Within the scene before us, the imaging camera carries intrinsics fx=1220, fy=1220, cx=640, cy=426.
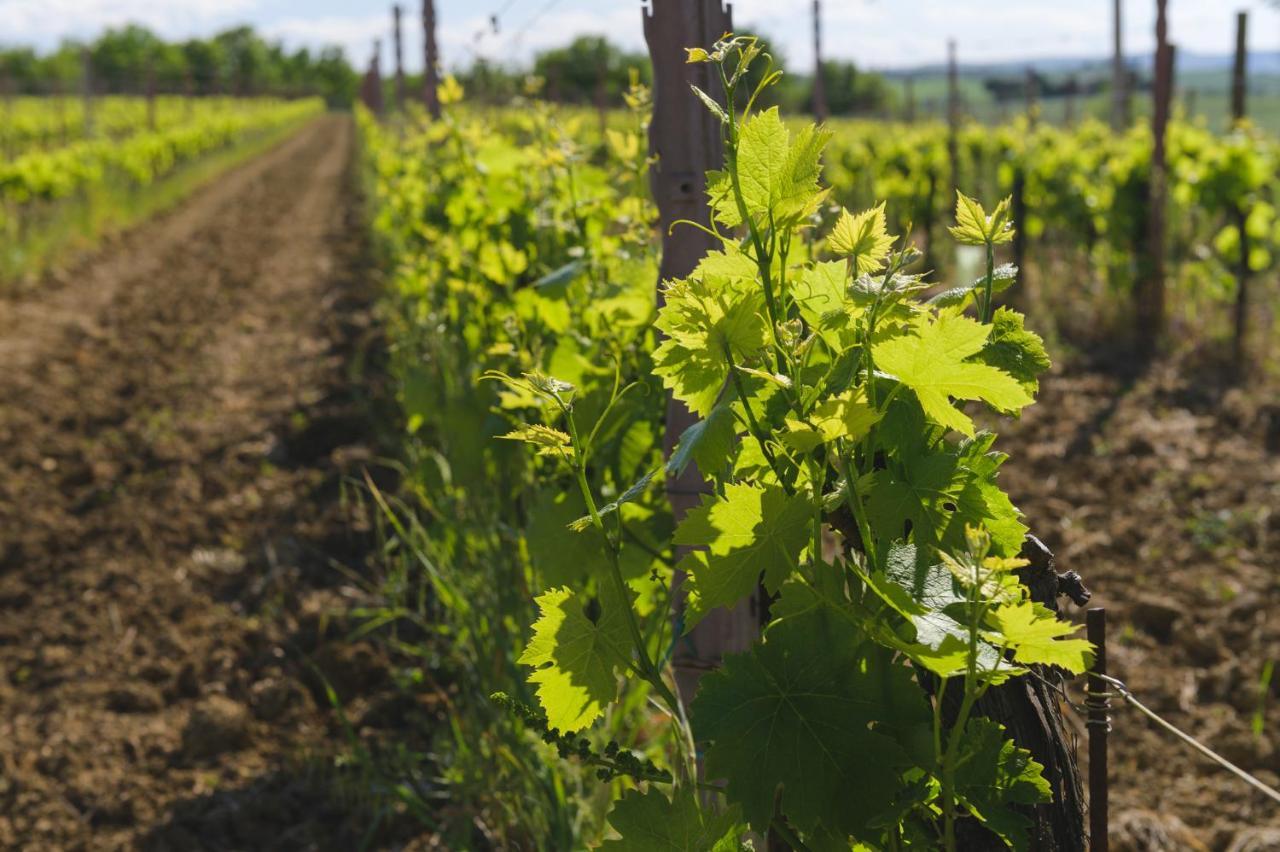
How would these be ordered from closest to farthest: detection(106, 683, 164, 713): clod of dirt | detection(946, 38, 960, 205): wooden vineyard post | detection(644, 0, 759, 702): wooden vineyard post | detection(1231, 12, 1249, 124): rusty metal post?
detection(644, 0, 759, 702): wooden vineyard post < detection(106, 683, 164, 713): clod of dirt < detection(1231, 12, 1249, 124): rusty metal post < detection(946, 38, 960, 205): wooden vineyard post

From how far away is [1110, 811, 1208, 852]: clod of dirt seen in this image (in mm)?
2473

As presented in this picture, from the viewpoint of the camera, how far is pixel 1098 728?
117 centimetres

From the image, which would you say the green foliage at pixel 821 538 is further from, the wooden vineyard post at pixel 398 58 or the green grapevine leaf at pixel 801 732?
the wooden vineyard post at pixel 398 58

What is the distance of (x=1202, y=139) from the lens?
297 inches

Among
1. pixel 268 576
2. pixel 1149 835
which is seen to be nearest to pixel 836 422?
pixel 1149 835

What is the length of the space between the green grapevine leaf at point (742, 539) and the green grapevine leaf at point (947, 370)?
0.13 meters

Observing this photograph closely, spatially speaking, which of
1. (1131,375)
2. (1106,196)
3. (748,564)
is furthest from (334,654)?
(1106,196)

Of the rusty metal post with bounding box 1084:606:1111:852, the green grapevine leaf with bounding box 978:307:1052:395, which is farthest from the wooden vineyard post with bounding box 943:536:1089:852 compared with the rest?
the green grapevine leaf with bounding box 978:307:1052:395

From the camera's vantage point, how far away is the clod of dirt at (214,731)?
10.2ft

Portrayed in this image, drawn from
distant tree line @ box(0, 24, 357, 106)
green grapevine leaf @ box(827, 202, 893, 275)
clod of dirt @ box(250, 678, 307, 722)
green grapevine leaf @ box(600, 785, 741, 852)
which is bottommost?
clod of dirt @ box(250, 678, 307, 722)

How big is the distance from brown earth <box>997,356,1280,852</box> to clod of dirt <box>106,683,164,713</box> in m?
2.39

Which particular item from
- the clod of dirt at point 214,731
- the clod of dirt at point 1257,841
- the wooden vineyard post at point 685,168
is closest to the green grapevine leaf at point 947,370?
the wooden vineyard post at point 685,168

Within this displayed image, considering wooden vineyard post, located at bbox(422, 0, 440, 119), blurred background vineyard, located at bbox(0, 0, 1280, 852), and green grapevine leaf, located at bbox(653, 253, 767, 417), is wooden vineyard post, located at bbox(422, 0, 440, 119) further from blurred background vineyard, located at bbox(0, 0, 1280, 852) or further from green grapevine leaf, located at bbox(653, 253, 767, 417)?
green grapevine leaf, located at bbox(653, 253, 767, 417)

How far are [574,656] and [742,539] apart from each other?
0.22 meters
